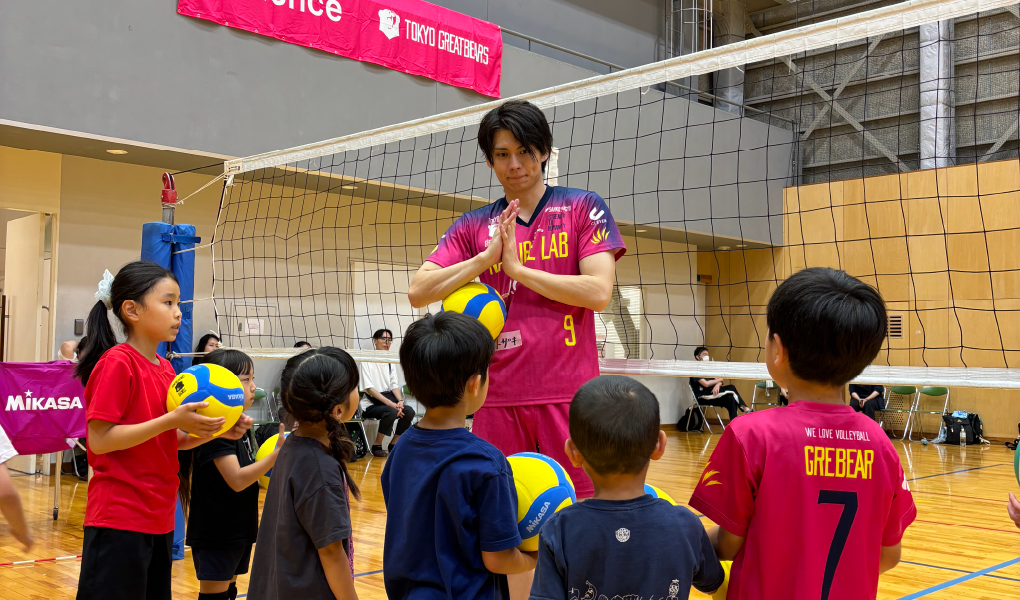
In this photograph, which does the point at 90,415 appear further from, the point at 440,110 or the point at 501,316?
the point at 440,110

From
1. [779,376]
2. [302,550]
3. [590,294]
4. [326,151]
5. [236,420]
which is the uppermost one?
[326,151]

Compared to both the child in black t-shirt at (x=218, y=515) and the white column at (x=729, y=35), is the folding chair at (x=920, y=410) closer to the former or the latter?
the white column at (x=729, y=35)

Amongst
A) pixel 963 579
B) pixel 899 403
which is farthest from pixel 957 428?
pixel 963 579

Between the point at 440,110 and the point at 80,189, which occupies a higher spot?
the point at 440,110

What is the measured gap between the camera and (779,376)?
1471 mm

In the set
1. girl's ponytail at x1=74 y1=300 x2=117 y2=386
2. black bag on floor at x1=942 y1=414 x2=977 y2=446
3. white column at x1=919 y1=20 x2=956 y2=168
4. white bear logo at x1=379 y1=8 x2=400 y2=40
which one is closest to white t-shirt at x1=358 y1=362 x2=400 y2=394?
white bear logo at x1=379 y1=8 x2=400 y2=40

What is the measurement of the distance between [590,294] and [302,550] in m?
0.89

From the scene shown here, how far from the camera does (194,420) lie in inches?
87.7

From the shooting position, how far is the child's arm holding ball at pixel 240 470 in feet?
8.14

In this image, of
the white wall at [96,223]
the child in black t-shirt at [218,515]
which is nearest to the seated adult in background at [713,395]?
the white wall at [96,223]

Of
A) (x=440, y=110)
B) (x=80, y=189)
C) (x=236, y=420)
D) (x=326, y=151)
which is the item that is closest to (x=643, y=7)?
(x=440, y=110)

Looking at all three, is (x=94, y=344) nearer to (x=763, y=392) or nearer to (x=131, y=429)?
(x=131, y=429)

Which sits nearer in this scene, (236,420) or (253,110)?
(236,420)

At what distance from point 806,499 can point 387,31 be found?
311 inches
